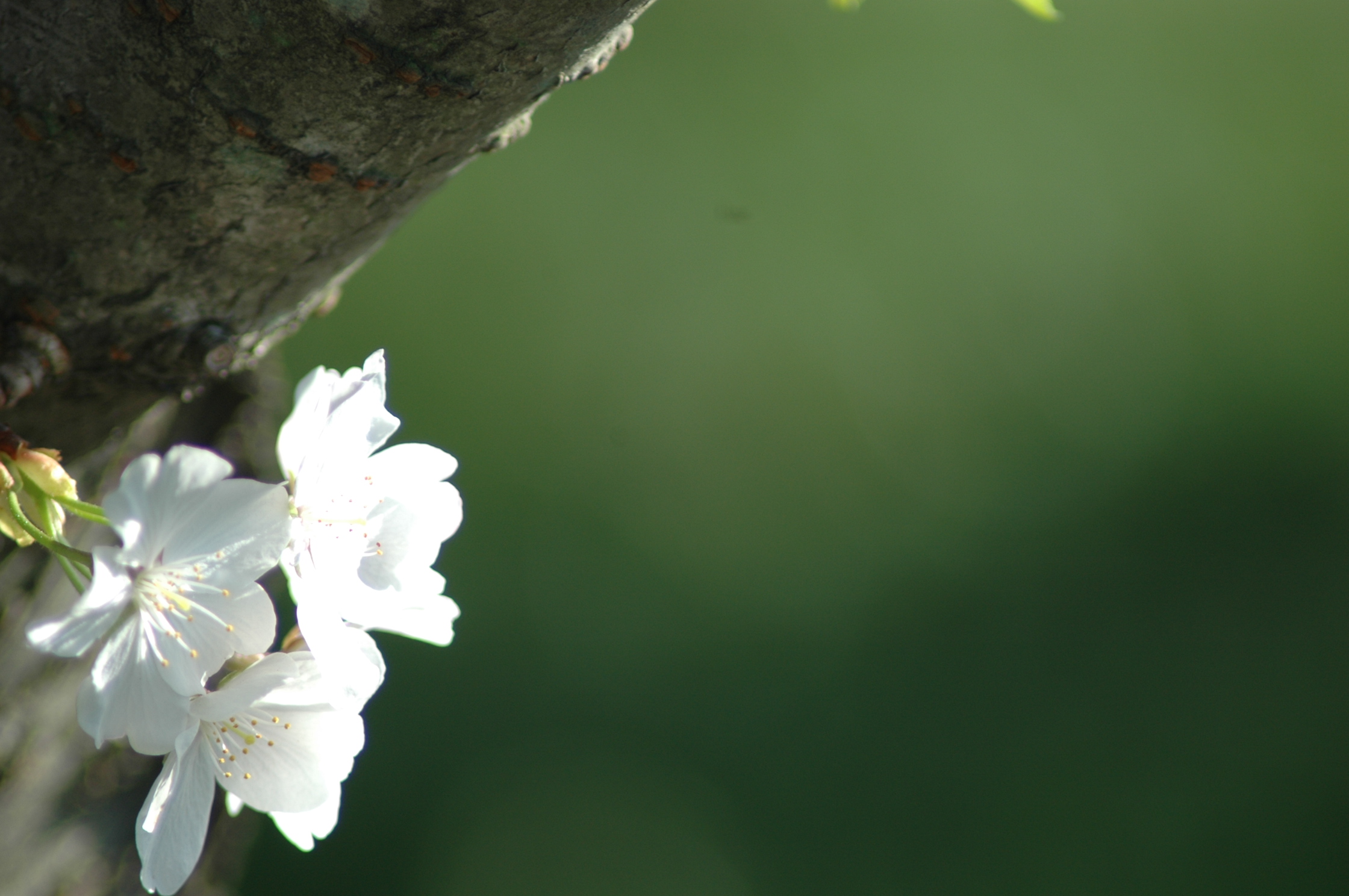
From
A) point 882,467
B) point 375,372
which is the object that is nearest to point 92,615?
point 375,372

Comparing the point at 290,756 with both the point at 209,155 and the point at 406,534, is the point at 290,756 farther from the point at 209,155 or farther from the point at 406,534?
the point at 209,155

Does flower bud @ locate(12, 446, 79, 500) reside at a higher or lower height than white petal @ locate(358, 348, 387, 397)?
lower

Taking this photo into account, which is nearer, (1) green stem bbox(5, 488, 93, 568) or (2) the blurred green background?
(1) green stem bbox(5, 488, 93, 568)

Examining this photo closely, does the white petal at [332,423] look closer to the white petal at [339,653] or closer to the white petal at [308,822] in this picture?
the white petal at [339,653]

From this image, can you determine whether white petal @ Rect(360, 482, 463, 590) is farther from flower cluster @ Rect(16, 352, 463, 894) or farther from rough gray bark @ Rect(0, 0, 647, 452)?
rough gray bark @ Rect(0, 0, 647, 452)

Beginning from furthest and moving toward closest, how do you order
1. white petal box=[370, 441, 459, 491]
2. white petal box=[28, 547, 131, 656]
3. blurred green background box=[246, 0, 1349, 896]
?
1. blurred green background box=[246, 0, 1349, 896]
2. white petal box=[370, 441, 459, 491]
3. white petal box=[28, 547, 131, 656]

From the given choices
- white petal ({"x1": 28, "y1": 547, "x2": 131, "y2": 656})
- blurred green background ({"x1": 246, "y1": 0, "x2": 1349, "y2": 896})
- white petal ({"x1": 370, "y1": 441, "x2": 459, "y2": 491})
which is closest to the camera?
white petal ({"x1": 28, "y1": 547, "x2": 131, "y2": 656})

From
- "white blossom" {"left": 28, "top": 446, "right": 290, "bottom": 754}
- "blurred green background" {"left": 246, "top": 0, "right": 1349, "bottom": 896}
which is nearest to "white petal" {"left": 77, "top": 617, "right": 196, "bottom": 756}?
"white blossom" {"left": 28, "top": 446, "right": 290, "bottom": 754}
